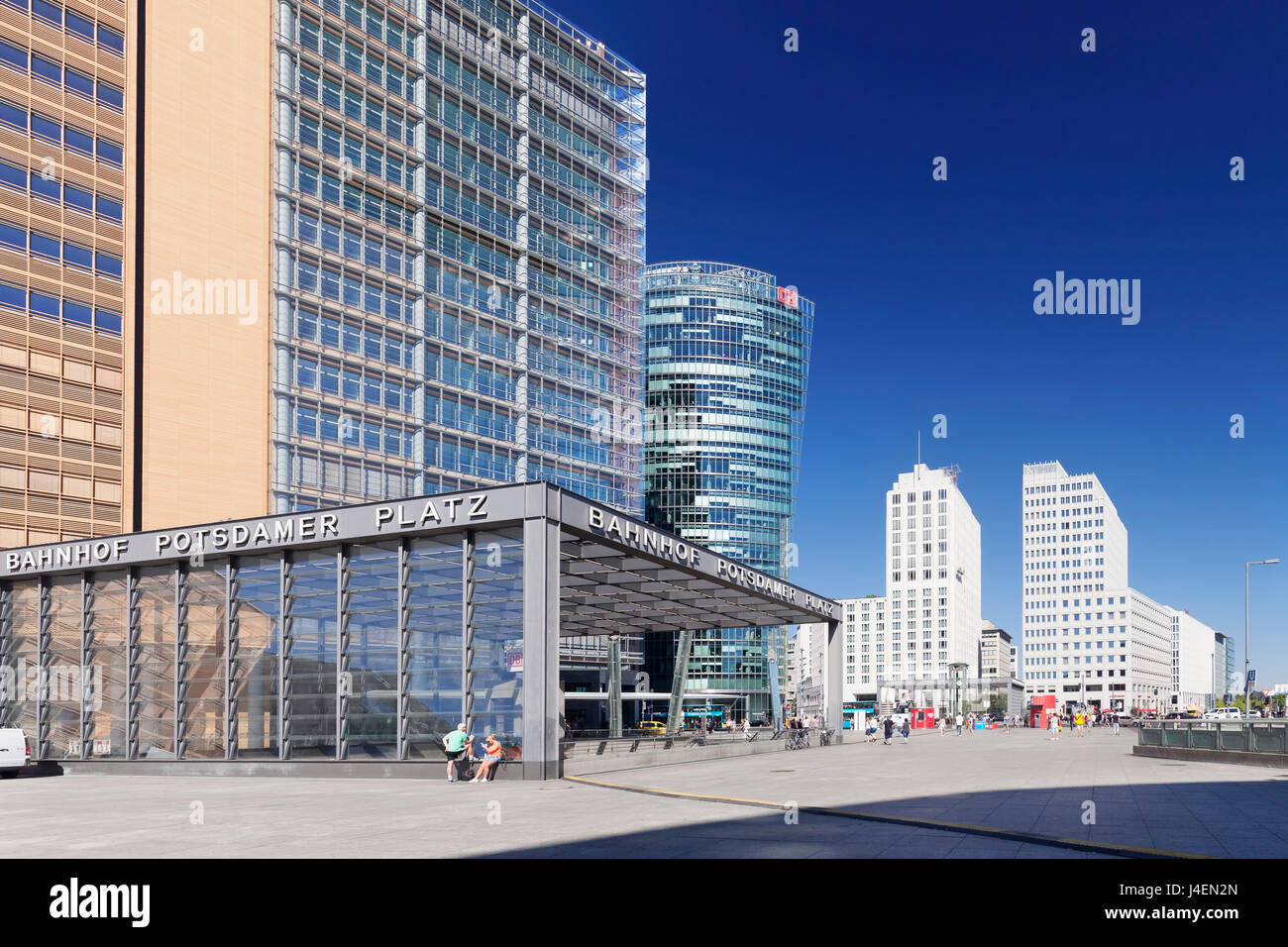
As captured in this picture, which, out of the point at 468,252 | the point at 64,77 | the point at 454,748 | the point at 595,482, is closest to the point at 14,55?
the point at 64,77

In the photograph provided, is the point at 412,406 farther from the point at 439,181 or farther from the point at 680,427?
the point at 680,427

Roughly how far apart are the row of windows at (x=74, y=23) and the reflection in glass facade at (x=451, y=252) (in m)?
11.2

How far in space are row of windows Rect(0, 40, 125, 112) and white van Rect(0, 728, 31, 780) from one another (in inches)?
1380

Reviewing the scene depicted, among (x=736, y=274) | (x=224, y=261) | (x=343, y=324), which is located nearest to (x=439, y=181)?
(x=343, y=324)

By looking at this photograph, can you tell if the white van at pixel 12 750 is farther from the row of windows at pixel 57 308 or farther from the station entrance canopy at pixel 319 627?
the row of windows at pixel 57 308

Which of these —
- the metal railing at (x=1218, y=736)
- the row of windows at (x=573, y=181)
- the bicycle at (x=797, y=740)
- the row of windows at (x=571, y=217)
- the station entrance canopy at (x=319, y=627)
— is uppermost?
the row of windows at (x=573, y=181)

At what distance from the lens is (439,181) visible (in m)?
78.4

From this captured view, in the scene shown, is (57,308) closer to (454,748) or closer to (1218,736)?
(454,748)

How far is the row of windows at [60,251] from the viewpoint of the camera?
165 ft

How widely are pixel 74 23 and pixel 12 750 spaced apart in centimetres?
4005

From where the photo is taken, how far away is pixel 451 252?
79375 mm

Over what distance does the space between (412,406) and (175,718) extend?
40.8 m

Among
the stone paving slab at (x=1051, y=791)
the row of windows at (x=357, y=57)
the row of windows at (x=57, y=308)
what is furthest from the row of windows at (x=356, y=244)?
the stone paving slab at (x=1051, y=791)

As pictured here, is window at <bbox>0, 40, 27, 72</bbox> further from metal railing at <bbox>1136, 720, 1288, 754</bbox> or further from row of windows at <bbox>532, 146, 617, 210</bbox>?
metal railing at <bbox>1136, 720, 1288, 754</bbox>
